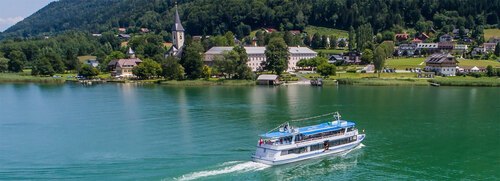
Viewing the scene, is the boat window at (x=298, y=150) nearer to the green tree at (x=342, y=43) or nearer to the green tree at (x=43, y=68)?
the green tree at (x=43, y=68)

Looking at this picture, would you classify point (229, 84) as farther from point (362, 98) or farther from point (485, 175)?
point (485, 175)

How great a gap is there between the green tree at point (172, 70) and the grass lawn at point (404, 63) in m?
51.2

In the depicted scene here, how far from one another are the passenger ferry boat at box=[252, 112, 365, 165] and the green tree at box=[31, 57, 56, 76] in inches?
4068

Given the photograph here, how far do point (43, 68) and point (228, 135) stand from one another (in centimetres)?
9576

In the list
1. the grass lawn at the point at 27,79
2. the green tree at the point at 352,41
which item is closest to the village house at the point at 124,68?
the grass lawn at the point at 27,79

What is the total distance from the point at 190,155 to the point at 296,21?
538ft

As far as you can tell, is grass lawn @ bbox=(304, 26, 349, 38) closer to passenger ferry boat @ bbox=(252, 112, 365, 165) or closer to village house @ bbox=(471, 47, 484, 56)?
village house @ bbox=(471, 47, 484, 56)

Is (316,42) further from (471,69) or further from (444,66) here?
(471,69)

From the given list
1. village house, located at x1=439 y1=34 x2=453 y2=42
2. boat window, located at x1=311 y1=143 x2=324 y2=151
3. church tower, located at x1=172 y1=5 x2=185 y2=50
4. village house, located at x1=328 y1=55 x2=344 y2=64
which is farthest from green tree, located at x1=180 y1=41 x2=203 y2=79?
village house, located at x1=439 y1=34 x2=453 y2=42

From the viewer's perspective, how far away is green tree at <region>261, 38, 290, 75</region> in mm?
→ 110938

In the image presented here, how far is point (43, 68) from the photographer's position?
→ 12675 cm

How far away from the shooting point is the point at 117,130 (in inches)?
2030

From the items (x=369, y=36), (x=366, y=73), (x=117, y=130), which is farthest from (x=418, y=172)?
(x=369, y=36)

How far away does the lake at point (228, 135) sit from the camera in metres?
35.8
